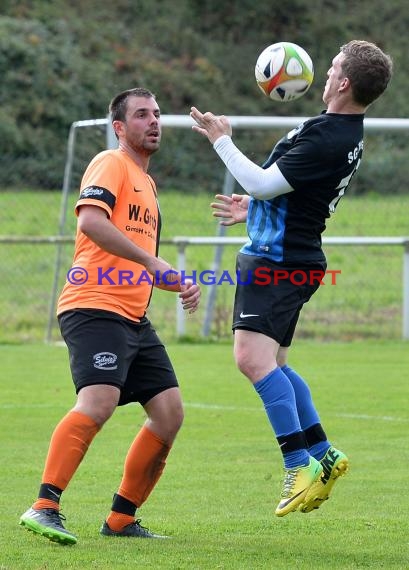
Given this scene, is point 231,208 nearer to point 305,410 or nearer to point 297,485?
point 305,410

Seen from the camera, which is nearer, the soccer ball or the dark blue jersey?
the dark blue jersey

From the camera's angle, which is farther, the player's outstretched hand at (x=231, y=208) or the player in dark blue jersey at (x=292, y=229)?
the player's outstretched hand at (x=231, y=208)

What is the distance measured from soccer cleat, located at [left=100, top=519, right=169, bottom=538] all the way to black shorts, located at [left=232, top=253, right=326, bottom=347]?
1182mm

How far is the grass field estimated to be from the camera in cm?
596

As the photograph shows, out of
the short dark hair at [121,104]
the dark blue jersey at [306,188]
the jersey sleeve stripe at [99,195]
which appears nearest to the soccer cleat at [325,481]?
the dark blue jersey at [306,188]

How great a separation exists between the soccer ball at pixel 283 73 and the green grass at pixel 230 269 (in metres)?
8.93

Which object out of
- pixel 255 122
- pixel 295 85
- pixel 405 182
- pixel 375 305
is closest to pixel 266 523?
pixel 295 85

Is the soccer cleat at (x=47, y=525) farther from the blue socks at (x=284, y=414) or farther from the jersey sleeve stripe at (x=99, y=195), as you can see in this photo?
the jersey sleeve stripe at (x=99, y=195)

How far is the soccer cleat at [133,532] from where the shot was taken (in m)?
6.50

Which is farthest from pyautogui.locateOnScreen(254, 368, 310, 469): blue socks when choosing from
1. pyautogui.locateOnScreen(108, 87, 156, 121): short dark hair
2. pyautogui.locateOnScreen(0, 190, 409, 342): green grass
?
pyautogui.locateOnScreen(0, 190, 409, 342): green grass

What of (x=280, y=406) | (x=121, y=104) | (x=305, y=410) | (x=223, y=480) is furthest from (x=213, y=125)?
(x=223, y=480)

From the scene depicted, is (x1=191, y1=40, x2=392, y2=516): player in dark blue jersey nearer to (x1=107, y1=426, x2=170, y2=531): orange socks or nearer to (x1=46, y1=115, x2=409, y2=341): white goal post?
(x1=107, y1=426, x2=170, y2=531): orange socks

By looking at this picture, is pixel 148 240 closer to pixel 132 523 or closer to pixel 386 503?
pixel 132 523

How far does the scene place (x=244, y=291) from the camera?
6395mm
